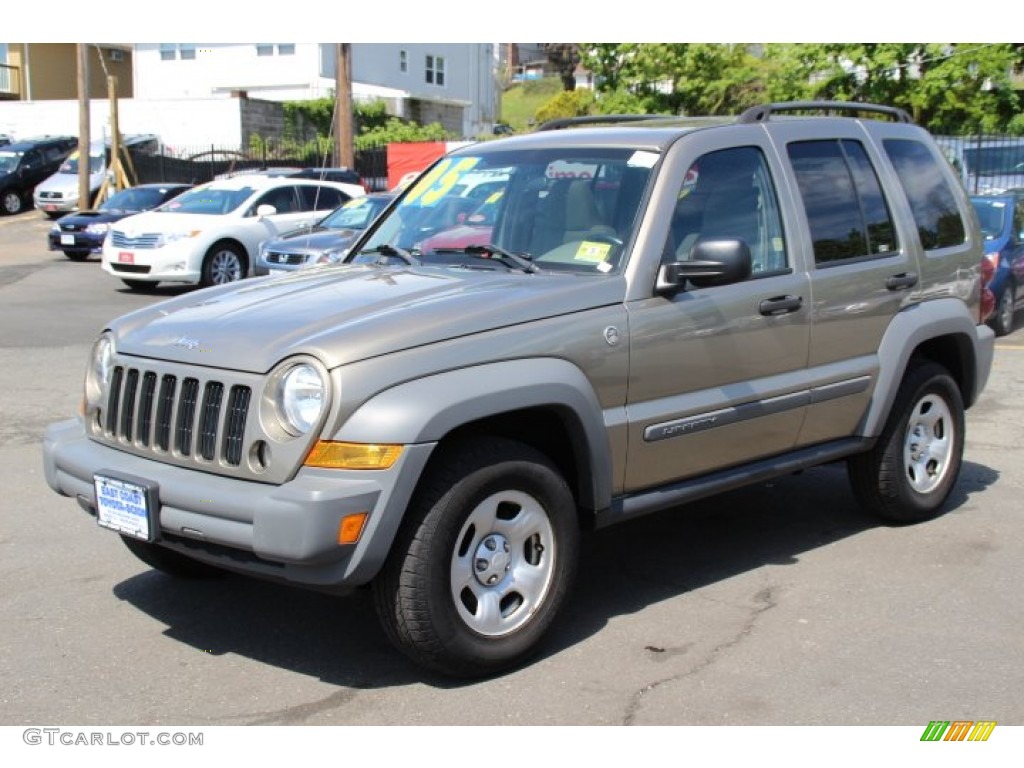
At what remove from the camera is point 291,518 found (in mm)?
3965

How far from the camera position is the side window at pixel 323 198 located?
19.1m

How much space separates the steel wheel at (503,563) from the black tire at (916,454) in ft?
7.60

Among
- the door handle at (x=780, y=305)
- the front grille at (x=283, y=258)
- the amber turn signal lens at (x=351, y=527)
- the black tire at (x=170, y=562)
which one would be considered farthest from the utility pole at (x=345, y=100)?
the amber turn signal lens at (x=351, y=527)

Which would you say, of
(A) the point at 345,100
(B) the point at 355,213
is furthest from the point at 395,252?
(A) the point at 345,100

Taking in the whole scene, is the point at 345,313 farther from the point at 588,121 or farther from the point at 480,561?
the point at 588,121

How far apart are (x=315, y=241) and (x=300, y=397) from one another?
11.8 meters

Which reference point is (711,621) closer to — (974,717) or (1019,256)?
(974,717)

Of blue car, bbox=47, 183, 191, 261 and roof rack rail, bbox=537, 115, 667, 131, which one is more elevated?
roof rack rail, bbox=537, 115, 667, 131

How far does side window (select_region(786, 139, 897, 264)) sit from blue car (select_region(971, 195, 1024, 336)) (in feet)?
26.4

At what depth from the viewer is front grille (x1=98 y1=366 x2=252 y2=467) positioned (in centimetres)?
424

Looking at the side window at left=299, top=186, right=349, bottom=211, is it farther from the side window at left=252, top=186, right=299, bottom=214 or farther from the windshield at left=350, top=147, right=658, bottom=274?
the windshield at left=350, top=147, right=658, bottom=274

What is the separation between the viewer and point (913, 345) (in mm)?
6074

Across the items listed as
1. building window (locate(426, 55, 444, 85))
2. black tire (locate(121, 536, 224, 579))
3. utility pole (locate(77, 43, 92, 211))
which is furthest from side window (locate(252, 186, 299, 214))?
building window (locate(426, 55, 444, 85))

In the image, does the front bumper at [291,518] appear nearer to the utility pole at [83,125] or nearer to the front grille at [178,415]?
the front grille at [178,415]
